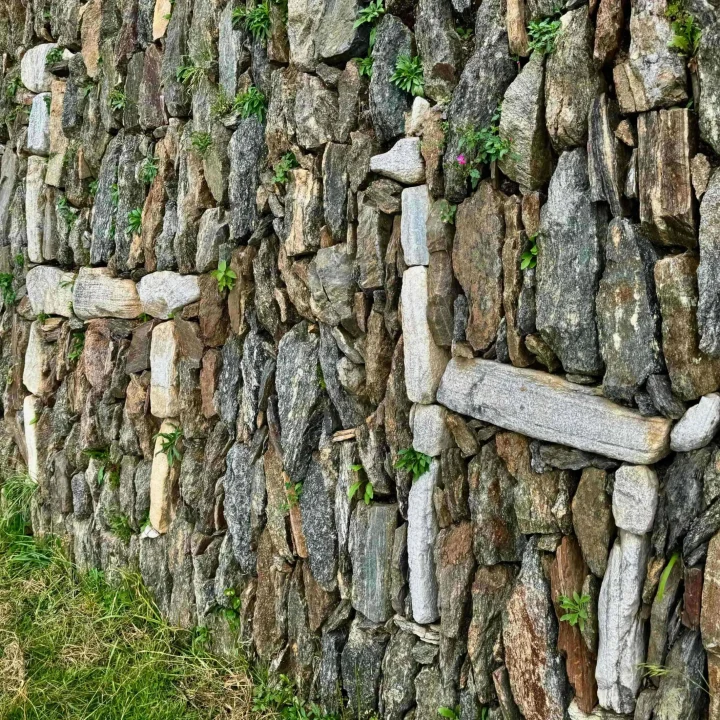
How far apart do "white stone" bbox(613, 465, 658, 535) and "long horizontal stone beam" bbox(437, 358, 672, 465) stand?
39mm

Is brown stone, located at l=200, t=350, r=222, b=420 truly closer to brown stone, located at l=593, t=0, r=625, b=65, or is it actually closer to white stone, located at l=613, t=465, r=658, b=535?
white stone, located at l=613, t=465, r=658, b=535

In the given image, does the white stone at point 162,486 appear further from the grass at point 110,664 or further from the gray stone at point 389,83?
the gray stone at point 389,83

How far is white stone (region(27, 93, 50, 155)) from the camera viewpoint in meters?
5.49

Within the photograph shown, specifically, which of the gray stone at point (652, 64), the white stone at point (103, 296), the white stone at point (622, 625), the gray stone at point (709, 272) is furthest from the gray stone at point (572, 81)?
the white stone at point (103, 296)

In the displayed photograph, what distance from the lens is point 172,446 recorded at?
4438 millimetres

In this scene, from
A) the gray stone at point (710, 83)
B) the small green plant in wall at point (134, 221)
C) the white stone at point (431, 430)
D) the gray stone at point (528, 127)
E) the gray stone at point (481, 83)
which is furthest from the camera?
the small green plant in wall at point (134, 221)

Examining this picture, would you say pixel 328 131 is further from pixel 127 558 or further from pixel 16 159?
pixel 16 159

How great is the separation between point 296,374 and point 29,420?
2.65 m

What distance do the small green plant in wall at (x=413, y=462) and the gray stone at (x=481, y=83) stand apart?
91 cm

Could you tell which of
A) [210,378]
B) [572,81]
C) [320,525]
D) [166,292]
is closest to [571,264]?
[572,81]

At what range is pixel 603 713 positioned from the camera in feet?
8.59

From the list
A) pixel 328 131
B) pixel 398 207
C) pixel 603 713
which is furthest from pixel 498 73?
pixel 603 713

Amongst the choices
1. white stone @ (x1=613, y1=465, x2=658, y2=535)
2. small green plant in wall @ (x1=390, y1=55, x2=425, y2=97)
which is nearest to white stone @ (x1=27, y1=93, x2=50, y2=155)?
small green plant in wall @ (x1=390, y1=55, x2=425, y2=97)

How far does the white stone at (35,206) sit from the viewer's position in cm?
549
